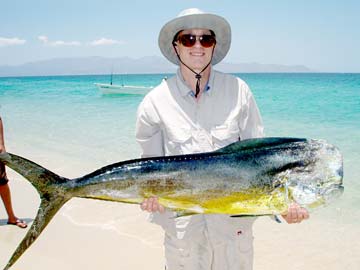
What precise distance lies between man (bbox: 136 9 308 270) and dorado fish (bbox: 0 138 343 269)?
231 millimetres

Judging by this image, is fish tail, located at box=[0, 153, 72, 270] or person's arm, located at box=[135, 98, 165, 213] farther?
person's arm, located at box=[135, 98, 165, 213]

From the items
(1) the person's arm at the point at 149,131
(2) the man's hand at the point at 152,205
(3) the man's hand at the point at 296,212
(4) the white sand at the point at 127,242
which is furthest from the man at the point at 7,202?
(3) the man's hand at the point at 296,212

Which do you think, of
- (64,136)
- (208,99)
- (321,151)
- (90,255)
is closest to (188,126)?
(208,99)

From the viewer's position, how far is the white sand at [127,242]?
184 inches

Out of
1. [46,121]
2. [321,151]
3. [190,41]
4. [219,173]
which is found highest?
[190,41]

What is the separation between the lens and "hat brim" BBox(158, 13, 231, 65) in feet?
9.29

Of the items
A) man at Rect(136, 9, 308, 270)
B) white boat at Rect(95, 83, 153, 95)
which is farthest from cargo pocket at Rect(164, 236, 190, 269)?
white boat at Rect(95, 83, 153, 95)

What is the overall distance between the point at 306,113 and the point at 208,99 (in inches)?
795

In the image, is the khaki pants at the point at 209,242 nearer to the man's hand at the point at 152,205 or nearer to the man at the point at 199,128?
the man at the point at 199,128

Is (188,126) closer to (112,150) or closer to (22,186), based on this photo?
(22,186)

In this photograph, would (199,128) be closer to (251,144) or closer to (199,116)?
(199,116)

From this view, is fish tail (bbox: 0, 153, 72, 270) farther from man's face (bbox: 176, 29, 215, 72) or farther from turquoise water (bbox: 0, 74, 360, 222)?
turquoise water (bbox: 0, 74, 360, 222)

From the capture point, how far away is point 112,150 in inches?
469

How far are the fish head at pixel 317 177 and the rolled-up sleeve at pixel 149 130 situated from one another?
92cm
